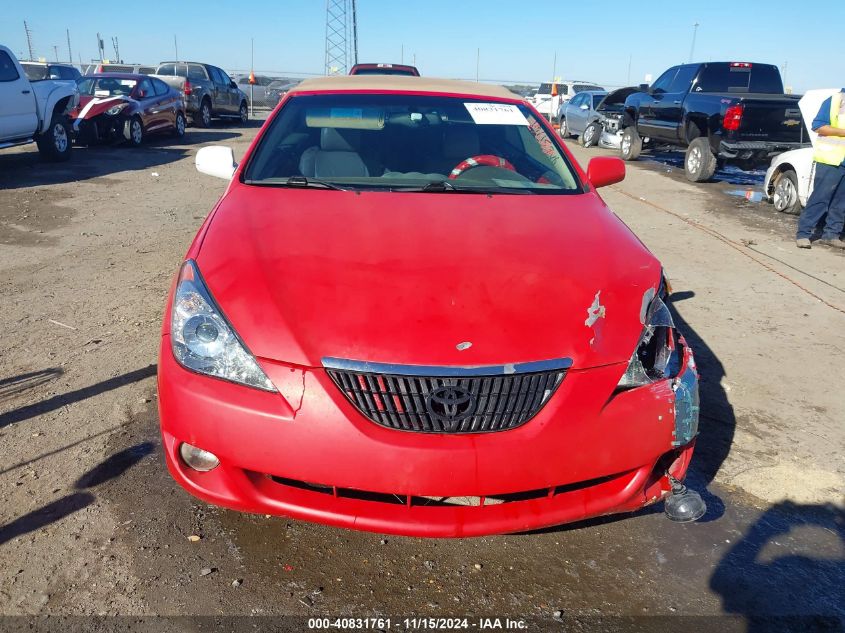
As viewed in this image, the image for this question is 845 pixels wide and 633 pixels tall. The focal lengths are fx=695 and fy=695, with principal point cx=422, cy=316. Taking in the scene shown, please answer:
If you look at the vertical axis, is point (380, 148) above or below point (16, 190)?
above

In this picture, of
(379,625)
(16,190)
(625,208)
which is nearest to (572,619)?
(379,625)

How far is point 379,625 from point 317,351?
88cm

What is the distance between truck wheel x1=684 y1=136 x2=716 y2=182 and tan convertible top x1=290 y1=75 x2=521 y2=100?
28.0 feet

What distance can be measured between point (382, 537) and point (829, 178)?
678 centimetres

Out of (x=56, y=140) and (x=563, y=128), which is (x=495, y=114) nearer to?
(x=56, y=140)

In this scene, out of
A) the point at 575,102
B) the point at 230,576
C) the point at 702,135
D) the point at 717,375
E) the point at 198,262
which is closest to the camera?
the point at 230,576

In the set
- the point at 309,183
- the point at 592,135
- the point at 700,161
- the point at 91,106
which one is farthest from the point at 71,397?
the point at 592,135

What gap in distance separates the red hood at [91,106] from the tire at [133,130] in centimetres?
43

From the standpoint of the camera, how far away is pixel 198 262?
2594mm

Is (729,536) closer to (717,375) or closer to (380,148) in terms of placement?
(717,375)

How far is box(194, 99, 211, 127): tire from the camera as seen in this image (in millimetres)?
20281

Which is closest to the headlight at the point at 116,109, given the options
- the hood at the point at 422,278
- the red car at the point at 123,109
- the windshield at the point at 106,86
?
the red car at the point at 123,109

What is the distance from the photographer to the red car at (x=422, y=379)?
6.88 feet

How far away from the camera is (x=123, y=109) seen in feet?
46.7
